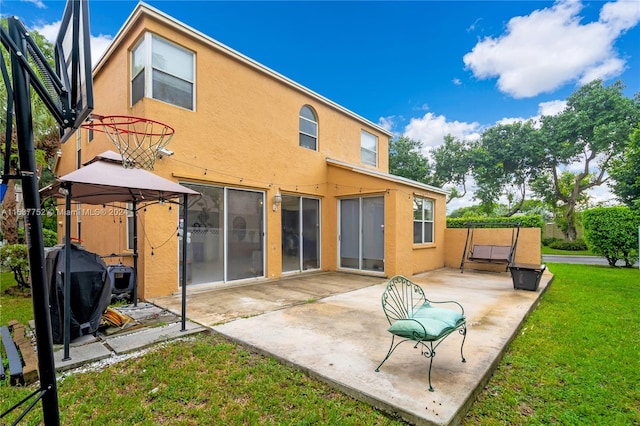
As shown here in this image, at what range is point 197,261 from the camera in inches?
276

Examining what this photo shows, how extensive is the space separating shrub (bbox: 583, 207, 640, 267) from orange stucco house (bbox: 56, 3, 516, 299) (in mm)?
6259

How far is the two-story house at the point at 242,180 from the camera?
6.65 meters

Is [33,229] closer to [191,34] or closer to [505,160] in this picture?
[191,34]

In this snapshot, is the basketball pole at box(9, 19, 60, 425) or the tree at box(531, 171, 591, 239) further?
the tree at box(531, 171, 591, 239)

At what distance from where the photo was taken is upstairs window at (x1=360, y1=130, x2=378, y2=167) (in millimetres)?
12875

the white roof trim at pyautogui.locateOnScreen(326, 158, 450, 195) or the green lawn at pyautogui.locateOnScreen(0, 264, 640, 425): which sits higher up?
the white roof trim at pyautogui.locateOnScreen(326, 158, 450, 195)

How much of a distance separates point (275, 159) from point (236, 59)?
2765 mm

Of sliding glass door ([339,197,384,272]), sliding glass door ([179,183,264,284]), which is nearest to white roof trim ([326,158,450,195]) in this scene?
sliding glass door ([339,197,384,272])

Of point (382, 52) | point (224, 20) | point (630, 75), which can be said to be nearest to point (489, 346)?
point (224, 20)

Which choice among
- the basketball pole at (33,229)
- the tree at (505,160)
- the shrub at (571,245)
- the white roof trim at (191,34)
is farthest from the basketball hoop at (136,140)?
the shrub at (571,245)

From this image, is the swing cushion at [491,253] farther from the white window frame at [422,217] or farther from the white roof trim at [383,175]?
the white roof trim at [383,175]

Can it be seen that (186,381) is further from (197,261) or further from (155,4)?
(155,4)

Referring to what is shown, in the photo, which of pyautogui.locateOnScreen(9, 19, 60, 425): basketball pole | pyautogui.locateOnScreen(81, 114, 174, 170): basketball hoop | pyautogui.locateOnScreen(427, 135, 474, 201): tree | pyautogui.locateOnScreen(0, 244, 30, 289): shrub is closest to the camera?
pyautogui.locateOnScreen(9, 19, 60, 425): basketball pole

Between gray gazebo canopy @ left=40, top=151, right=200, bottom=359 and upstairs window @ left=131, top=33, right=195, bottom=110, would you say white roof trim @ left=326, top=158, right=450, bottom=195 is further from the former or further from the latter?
gray gazebo canopy @ left=40, top=151, right=200, bottom=359
